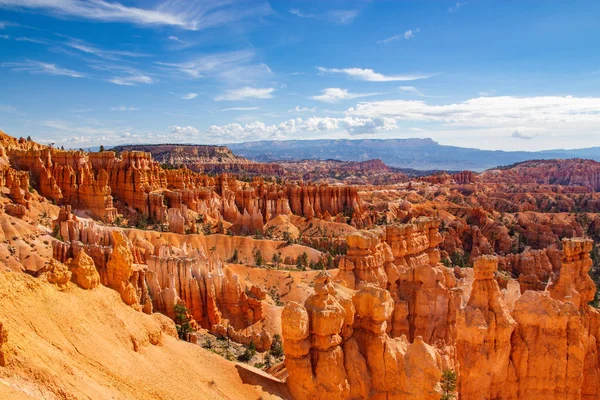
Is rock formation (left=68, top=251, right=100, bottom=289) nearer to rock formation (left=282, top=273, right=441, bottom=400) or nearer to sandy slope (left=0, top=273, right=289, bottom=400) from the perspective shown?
sandy slope (left=0, top=273, right=289, bottom=400)

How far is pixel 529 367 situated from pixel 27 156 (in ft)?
185

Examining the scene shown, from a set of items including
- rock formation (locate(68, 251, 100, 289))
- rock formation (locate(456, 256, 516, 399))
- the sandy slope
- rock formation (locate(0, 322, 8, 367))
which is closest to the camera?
rock formation (locate(0, 322, 8, 367))

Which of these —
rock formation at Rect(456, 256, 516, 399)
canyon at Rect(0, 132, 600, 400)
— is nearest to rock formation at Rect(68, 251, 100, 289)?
canyon at Rect(0, 132, 600, 400)

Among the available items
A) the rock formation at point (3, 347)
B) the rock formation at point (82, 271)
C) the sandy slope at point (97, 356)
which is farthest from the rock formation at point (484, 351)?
the rock formation at point (3, 347)

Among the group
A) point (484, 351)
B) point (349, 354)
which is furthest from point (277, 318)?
point (484, 351)

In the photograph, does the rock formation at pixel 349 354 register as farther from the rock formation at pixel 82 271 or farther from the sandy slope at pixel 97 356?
the rock formation at pixel 82 271

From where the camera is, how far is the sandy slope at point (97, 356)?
9.08 meters

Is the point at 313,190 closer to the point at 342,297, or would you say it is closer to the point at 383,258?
the point at 383,258

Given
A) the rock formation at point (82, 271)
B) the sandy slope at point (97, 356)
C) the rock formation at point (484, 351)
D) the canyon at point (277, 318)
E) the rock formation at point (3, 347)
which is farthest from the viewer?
the rock formation at point (484, 351)

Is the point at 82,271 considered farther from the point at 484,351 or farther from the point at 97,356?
the point at 484,351

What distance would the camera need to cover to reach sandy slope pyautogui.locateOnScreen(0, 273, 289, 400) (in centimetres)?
908

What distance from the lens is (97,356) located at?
10.9 meters

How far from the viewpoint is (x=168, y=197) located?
63.7 m

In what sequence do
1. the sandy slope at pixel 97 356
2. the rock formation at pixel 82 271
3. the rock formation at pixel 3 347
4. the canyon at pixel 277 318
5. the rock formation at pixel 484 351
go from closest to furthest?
the rock formation at pixel 3 347
the sandy slope at pixel 97 356
the canyon at pixel 277 318
the rock formation at pixel 82 271
the rock formation at pixel 484 351
